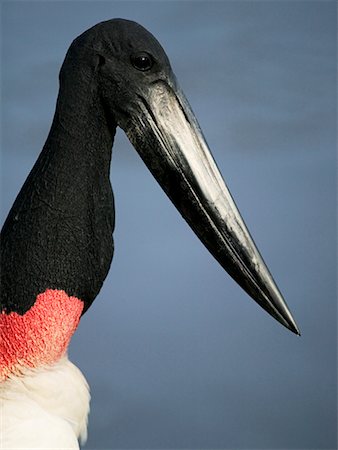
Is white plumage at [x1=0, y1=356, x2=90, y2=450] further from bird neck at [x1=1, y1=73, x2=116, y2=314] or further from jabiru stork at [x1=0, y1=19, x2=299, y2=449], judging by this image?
bird neck at [x1=1, y1=73, x2=116, y2=314]

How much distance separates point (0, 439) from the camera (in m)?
1.59

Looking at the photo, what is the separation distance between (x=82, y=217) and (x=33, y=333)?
20 cm

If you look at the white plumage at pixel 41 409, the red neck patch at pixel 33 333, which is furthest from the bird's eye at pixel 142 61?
the white plumage at pixel 41 409

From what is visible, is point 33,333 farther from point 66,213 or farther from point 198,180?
point 198,180

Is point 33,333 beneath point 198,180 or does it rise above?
beneath

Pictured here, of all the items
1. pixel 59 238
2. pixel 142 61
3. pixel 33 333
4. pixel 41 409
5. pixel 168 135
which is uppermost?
pixel 142 61

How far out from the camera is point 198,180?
1695 mm

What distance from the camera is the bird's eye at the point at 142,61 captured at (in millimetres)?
1675

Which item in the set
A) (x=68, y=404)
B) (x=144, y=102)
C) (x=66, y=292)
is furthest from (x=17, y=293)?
(x=144, y=102)

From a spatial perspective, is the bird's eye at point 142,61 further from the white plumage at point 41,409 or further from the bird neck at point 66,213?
the white plumage at point 41,409

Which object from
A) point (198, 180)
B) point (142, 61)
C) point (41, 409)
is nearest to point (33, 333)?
point (41, 409)

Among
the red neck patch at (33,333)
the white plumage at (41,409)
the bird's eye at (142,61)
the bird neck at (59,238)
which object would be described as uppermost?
the bird's eye at (142,61)

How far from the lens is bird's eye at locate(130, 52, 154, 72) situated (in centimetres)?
167

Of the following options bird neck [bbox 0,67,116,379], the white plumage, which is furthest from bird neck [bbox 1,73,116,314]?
the white plumage
